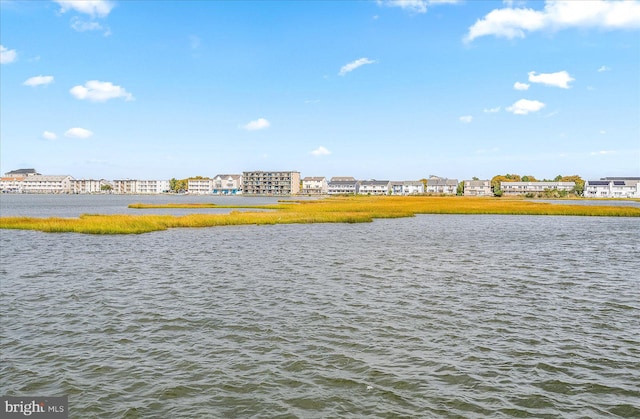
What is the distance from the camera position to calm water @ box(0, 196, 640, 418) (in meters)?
11.8

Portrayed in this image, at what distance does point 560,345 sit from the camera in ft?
51.2

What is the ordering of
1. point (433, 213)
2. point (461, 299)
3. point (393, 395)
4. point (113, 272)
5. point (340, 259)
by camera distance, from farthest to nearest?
point (433, 213) → point (340, 259) → point (113, 272) → point (461, 299) → point (393, 395)

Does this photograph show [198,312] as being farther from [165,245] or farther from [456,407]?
[165,245]

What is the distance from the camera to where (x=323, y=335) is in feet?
54.7

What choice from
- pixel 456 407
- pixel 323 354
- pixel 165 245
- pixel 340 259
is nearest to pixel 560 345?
pixel 456 407

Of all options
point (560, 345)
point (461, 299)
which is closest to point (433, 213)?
point (461, 299)

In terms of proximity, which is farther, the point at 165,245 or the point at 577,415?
the point at 165,245

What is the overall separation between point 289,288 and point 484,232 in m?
37.8

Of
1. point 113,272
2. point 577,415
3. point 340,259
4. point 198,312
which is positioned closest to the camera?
point 577,415

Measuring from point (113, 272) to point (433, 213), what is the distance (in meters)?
73.1

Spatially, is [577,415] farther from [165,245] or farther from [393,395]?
[165,245]

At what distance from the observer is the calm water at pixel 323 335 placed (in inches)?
463

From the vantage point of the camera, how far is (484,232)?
179 ft

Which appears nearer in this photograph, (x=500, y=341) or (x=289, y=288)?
(x=500, y=341)
